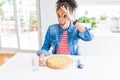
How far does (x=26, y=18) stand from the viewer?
13.3ft

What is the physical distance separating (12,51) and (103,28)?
197 centimetres

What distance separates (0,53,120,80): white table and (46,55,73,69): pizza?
0.03 metres

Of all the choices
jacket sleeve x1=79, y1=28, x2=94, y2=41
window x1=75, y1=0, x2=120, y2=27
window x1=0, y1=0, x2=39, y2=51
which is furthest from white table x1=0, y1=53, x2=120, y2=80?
window x1=0, y1=0, x2=39, y2=51

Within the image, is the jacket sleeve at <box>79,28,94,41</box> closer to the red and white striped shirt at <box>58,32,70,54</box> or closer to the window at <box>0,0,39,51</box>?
the red and white striped shirt at <box>58,32,70,54</box>

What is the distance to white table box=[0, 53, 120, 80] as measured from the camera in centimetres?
Result: 141

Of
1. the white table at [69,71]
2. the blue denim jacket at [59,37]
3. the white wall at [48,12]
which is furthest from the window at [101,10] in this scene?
the white table at [69,71]

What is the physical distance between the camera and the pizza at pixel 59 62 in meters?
1.55

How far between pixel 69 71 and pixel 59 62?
0.46 feet

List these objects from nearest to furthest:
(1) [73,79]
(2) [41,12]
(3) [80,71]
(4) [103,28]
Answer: (1) [73,79], (3) [80,71], (4) [103,28], (2) [41,12]

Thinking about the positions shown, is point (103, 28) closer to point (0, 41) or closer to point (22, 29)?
point (22, 29)

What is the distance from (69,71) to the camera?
4.95ft

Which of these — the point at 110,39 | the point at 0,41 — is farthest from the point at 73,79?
the point at 0,41

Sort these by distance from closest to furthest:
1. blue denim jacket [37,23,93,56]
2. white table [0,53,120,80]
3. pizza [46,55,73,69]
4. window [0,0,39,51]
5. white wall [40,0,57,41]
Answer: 1. white table [0,53,120,80]
2. pizza [46,55,73,69]
3. blue denim jacket [37,23,93,56]
4. white wall [40,0,57,41]
5. window [0,0,39,51]

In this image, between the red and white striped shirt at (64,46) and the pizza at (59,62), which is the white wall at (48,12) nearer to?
the red and white striped shirt at (64,46)
